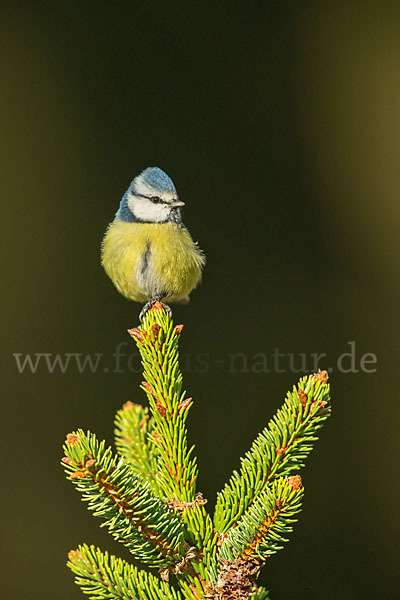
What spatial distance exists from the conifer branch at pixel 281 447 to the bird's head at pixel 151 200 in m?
0.86

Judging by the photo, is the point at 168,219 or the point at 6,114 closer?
the point at 168,219

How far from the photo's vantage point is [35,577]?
1.83 meters

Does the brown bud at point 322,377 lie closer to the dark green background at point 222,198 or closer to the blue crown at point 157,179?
the blue crown at point 157,179

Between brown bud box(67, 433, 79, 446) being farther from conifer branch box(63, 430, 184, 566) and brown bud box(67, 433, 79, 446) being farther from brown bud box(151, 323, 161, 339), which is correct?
brown bud box(151, 323, 161, 339)

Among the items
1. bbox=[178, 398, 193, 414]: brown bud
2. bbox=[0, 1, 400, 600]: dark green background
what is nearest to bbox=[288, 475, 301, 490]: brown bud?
bbox=[178, 398, 193, 414]: brown bud

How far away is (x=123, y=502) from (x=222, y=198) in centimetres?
161

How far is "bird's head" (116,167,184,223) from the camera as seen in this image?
4.87ft

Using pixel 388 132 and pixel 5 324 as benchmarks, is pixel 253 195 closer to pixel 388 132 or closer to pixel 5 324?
pixel 388 132

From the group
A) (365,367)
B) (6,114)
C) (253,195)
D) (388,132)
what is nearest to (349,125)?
(388,132)

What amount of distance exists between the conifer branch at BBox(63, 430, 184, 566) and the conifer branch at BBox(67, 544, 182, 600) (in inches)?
1.1

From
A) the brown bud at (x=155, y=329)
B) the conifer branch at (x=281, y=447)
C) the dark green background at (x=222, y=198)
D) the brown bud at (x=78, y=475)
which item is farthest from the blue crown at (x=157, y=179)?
the brown bud at (x=78, y=475)

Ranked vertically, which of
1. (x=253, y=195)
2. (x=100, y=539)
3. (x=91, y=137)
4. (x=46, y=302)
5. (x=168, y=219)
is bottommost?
(x=100, y=539)

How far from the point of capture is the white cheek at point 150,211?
1.53m

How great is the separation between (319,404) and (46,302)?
1505 millimetres
